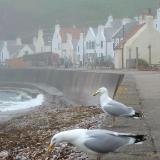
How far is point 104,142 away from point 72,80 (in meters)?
44.7

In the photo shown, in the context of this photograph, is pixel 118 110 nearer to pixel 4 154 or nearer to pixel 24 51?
pixel 4 154

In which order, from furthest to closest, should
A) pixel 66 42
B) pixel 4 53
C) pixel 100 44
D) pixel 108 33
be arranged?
1. pixel 4 53
2. pixel 66 42
3. pixel 100 44
4. pixel 108 33

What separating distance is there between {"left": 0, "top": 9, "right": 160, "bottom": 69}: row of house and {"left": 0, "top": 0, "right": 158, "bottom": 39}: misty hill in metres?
23.6

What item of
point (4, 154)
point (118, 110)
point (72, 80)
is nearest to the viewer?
point (118, 110)

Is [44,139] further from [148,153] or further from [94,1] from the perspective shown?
[94,1]

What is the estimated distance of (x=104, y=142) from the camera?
22.8ft

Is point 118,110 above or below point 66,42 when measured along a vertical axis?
below

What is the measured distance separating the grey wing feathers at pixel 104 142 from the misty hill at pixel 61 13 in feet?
471

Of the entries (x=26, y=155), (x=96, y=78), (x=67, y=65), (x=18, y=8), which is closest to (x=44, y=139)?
(x=26, y=155)

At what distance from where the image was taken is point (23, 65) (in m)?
94.1

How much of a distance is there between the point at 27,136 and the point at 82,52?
245ft

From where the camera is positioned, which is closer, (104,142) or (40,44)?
(104,142)

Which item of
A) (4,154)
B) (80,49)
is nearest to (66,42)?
(80,49)

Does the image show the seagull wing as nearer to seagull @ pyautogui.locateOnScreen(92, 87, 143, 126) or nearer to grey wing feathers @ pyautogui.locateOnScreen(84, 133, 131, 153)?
grey wing feathers @ pyautogui.locateOnScreen(84, 133, 131, 153)
